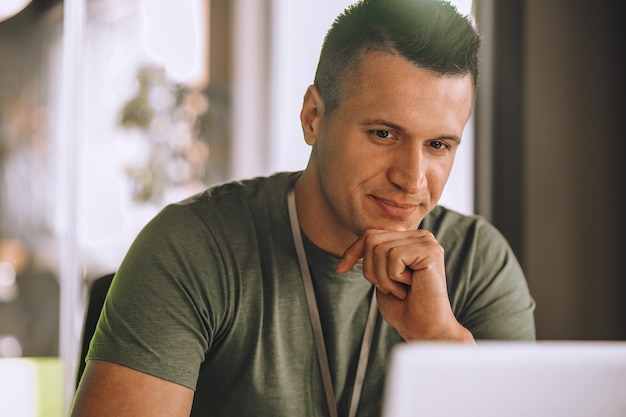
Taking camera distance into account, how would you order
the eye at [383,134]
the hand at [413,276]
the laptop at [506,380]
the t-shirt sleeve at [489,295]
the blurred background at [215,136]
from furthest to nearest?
1. the blurred background at [215,136]
2. the t-shirt sleeve at [489,295]
3. the eye at [383,134]
4. the hand at [413,276]
5. the laptop at [506,380]

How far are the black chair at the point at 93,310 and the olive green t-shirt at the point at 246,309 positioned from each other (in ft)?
0.34

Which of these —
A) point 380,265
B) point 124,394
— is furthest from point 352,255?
point 124,394

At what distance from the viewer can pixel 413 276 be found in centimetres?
119

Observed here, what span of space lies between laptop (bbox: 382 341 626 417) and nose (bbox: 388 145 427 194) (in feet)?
2.30

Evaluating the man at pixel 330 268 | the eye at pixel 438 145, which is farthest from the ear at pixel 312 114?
the eye at pixel 438 145

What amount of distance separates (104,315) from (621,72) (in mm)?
2103

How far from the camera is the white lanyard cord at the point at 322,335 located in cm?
125

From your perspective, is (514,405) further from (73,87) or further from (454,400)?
(73,87)

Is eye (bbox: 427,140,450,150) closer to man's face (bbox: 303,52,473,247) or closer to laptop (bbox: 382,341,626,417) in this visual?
man's face (bbox: 303,52,473,247)

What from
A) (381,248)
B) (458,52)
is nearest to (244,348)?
(381,248)

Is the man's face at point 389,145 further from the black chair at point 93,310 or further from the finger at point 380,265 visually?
the black chair at point 93,310

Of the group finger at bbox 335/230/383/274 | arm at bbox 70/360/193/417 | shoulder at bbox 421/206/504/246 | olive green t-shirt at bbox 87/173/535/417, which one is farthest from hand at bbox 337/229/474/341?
arm at bbox 70/360/193/417

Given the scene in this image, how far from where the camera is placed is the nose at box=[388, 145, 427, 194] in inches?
49.0

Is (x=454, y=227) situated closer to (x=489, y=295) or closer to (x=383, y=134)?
(x=489, y=295)
